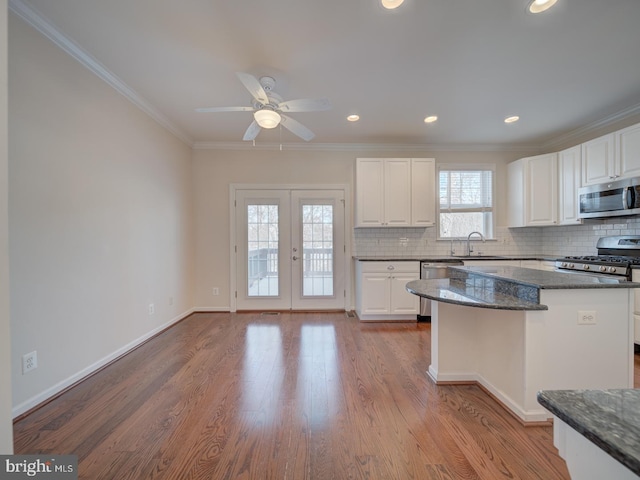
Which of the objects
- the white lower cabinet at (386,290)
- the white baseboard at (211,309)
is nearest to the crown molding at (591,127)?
the white lower cabinet at (386,290)

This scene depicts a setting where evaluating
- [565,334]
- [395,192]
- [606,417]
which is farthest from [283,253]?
[606,417]

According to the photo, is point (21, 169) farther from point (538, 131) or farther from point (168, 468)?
point (538, 131)

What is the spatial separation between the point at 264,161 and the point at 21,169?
2.91 m

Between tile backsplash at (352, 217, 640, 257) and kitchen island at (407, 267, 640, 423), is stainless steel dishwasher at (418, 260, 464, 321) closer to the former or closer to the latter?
tile backsplash at (352, 217, 640, 257)

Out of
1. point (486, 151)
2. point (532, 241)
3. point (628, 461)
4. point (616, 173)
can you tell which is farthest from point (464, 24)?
point (532, 241)

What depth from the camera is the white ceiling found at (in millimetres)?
1865

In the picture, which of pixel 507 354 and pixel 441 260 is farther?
pixel 441 260

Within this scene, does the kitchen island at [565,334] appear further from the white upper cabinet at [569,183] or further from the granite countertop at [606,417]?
the white upper cabinet at [569,183]

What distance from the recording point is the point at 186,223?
4.13m

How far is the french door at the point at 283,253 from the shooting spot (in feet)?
14.4

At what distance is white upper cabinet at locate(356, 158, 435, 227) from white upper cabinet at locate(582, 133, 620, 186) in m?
1.82

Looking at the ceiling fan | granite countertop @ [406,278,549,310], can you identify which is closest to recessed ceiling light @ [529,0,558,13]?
the ceiling fan

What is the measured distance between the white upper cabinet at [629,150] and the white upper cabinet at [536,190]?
85 centimetres

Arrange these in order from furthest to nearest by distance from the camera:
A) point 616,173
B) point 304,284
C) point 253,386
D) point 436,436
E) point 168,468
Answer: point 304,284 < point 616,173 < point 253,386 < point 436,436 < point 168,468
